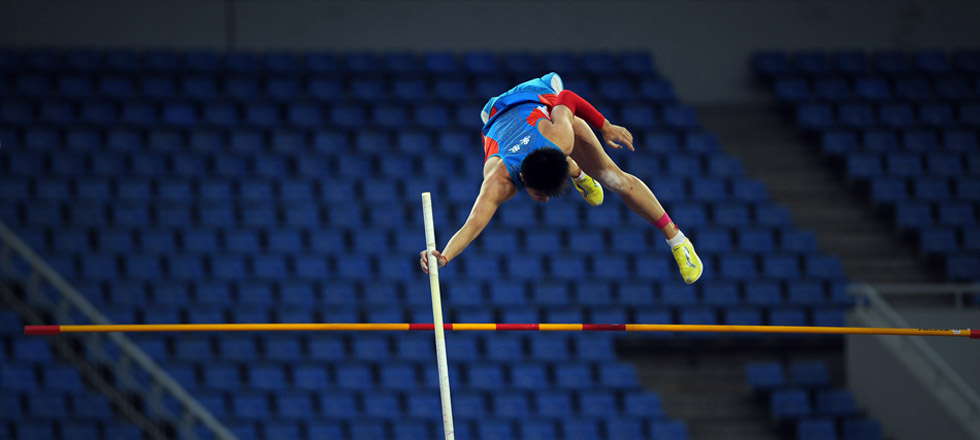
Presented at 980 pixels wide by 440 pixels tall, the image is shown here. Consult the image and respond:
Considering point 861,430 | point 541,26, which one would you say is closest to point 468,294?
point 861,430

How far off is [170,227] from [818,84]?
7.18 m

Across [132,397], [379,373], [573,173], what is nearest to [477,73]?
[379,373]

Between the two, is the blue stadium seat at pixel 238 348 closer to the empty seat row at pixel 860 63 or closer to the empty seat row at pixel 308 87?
the empty seat row at pixel 308 87

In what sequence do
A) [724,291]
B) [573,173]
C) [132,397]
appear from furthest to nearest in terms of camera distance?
[724,291] → [132,397] → [573,173]

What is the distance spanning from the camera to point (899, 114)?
43.2 ft

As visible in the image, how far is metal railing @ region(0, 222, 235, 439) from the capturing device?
9.89m

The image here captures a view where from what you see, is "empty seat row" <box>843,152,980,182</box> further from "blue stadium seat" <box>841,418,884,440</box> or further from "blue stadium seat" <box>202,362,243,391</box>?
"blue stadium seat" <box>202,362,243,391</box>

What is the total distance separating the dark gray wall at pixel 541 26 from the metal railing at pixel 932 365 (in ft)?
13.3


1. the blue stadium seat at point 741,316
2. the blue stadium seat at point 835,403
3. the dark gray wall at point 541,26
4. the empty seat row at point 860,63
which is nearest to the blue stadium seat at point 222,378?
the blue stadium seat at point 741,316

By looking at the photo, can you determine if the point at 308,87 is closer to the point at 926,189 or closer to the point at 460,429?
the point at 460,429

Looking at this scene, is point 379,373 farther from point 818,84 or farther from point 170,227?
point 818,84

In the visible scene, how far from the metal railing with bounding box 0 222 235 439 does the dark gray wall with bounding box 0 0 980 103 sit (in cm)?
360

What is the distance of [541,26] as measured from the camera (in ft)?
46.7

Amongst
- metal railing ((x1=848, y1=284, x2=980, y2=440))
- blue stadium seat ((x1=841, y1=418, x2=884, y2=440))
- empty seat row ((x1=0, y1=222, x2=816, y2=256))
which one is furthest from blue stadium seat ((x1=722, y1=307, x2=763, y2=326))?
blue stadium seat ((x1=841, y1=418, x2=884, y2=440))
